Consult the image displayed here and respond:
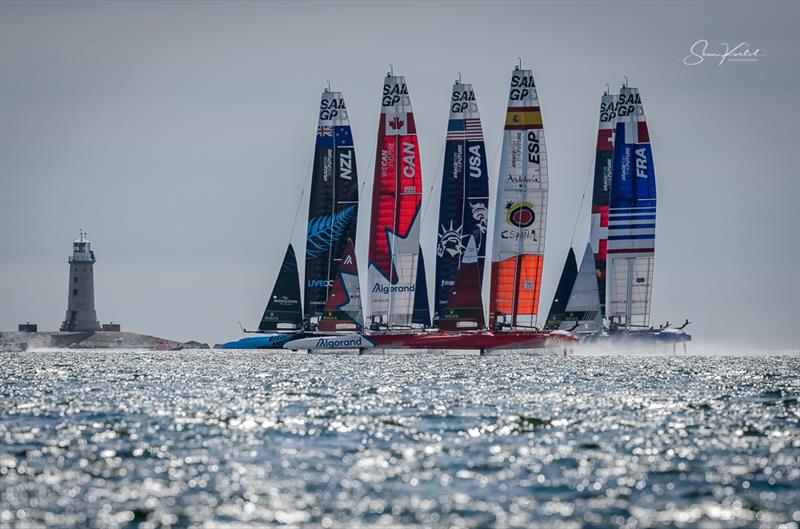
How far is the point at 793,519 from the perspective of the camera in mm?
20141

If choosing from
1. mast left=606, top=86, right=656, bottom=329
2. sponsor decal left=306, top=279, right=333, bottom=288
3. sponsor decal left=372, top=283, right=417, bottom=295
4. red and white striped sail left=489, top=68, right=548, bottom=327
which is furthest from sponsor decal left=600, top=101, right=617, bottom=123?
sponsor decal left=306, top=279, right=333, bottom=288

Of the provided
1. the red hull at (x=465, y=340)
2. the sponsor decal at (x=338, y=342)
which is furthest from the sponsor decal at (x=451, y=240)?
the sponsor decal at (x=338, y=342)

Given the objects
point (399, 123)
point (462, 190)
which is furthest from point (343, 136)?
point (462, 190)

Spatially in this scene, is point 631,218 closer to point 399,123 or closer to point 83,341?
point 399,123

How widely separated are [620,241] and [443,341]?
1662 cm

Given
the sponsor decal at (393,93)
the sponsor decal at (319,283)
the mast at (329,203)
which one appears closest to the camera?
the sponsor decal at (393,93)

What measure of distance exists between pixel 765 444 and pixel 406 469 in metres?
7.99

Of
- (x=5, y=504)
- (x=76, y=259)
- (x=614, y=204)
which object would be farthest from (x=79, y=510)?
(x=76, y=259)

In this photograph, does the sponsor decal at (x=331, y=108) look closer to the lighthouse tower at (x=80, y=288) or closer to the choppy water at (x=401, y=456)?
the choppy water at (x=401, y=456)

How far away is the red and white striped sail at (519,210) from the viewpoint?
266 ft

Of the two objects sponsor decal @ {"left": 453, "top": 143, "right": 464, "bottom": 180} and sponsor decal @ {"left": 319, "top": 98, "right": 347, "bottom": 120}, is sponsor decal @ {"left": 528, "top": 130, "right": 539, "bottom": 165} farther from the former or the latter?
sponsor decal @ {"left": 319, "top": 98, "right": 347, "bottom": 120}

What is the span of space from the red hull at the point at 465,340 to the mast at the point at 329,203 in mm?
6535

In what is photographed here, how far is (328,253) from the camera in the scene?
85812 mm

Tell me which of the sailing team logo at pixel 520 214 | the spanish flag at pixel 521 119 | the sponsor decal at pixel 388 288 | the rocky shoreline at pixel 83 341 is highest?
the spanish flag at pixel 521 119
